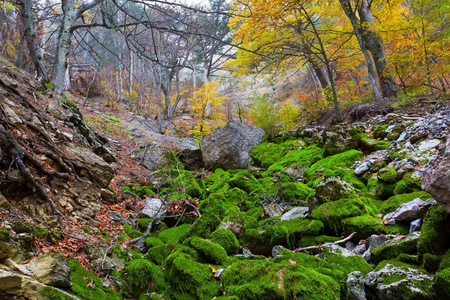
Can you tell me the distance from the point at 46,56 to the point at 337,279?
53.4 ft

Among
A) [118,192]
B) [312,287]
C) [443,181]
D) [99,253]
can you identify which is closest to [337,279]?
[312,287]

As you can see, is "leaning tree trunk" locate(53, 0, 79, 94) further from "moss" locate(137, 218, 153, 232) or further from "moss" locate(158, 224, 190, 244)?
"moss" locate(158, 224, 190, 244)

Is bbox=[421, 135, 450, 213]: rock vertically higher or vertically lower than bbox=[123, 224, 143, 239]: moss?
higher

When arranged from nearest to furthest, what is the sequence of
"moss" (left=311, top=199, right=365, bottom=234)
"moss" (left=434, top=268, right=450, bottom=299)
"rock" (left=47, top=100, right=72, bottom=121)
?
"moss" (left=434, top=268, right=450, bottom=299) < "moss" (left=311, top=199, right=365, bottom=234) < "rock" (left=47, top=100, right=72, bottom=121)

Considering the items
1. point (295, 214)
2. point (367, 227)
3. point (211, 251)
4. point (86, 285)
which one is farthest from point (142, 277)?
point (367, 227)

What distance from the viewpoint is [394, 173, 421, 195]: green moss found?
3.55 meters

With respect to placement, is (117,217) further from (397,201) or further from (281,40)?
(281,40)

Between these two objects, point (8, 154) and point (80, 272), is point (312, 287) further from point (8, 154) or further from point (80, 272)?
point (8, 154)

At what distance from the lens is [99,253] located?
287 centimetres

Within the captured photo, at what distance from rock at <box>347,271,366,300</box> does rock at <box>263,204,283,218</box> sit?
2.03 m

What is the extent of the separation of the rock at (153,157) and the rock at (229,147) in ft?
4.40

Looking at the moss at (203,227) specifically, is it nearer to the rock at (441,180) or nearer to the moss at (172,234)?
the moss at (172,234)

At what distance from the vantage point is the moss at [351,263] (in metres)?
2.36

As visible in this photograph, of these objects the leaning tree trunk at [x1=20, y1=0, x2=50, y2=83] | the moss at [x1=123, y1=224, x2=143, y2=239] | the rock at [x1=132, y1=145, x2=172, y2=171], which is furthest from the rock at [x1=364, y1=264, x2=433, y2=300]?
the leaning tree trunk at [x1=20, y1=0, x2=50, y2=83]
